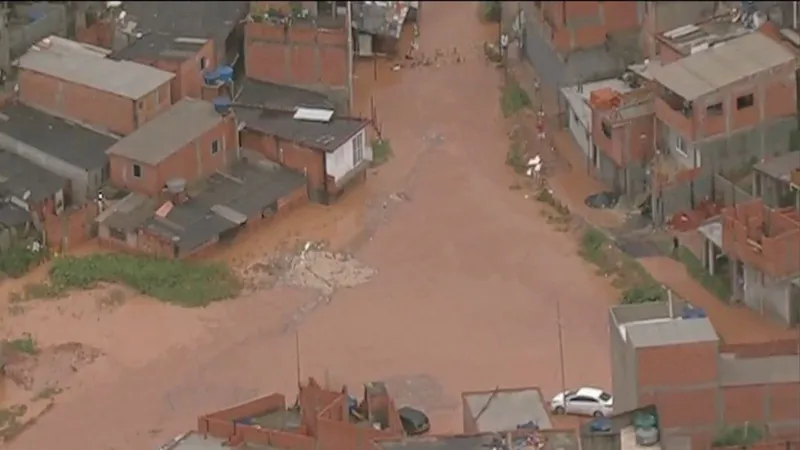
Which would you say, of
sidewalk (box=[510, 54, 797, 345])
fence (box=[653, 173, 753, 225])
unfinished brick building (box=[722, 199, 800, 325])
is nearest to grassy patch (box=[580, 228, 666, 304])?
sidewalk (box=[510, 54, 797, 345])

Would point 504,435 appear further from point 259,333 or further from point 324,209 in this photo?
point 324,209

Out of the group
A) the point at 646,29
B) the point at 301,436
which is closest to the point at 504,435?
the point at 301,436

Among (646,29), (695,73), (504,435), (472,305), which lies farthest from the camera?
(646,29)

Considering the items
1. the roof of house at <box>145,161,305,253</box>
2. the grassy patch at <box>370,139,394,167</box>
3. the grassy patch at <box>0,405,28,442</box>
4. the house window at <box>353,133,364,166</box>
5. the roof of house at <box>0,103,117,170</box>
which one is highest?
the roof of house at <box>0,103,117,170</box>

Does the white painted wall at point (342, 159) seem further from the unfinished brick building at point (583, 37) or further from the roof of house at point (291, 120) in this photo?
the unfinished brick building at point (583, 37)

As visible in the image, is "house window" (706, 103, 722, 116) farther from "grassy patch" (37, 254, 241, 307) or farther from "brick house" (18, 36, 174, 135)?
"brick house" (18, 36, 174, 135)

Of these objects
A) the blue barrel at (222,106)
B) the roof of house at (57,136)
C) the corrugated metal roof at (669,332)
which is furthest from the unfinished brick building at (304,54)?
the corrugated metal roof at (669,332)
